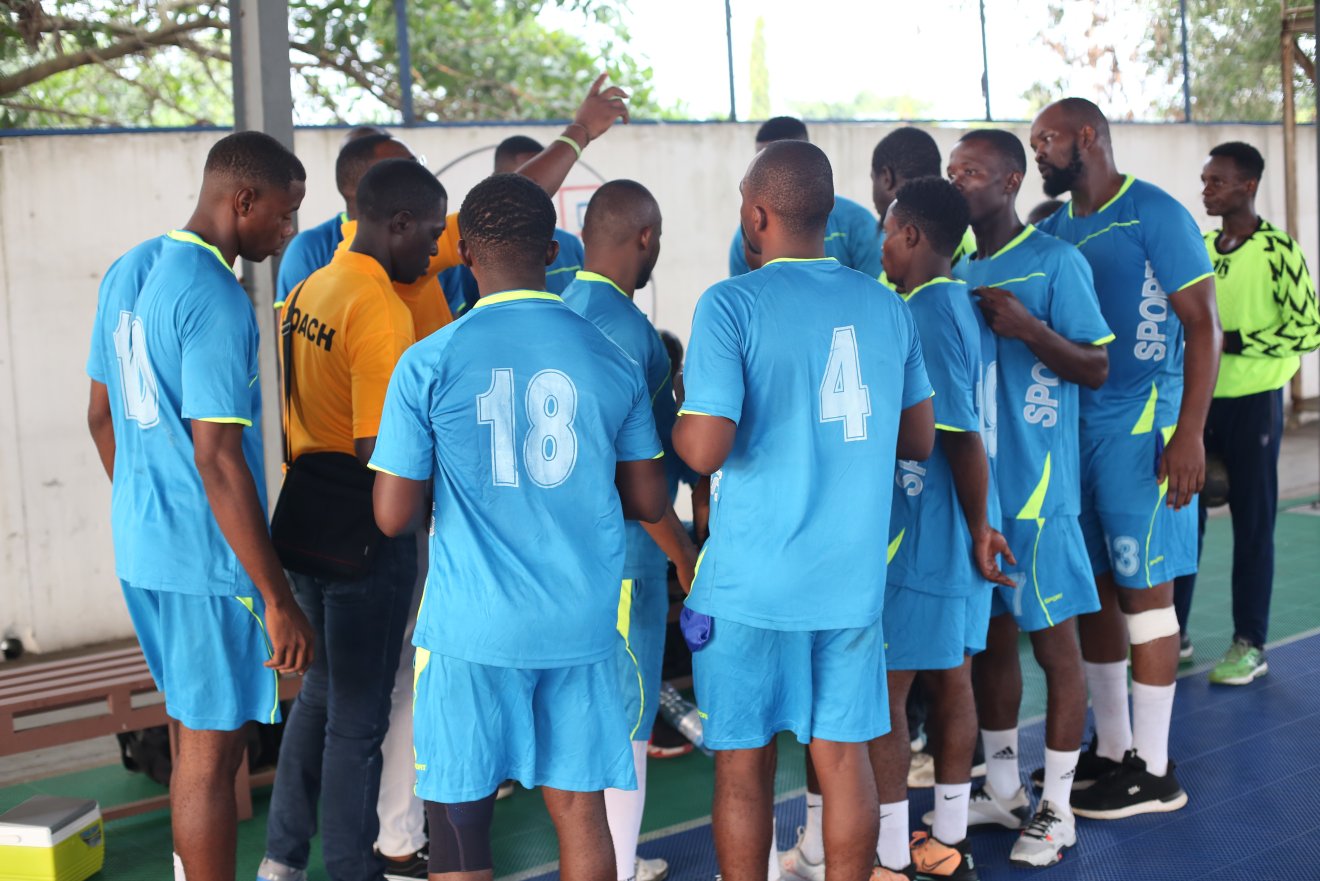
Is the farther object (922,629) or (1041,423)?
(1041,423)

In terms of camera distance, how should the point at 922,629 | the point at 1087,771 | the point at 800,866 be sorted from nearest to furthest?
the point at 922,629 < the point at 800,866 < the point at 1087,771

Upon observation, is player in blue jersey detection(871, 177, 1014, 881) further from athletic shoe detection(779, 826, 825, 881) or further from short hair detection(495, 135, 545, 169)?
short hair detection(495, 135, 545, 169)

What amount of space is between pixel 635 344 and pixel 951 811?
154 cm

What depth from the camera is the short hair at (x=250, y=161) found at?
279 centimetres

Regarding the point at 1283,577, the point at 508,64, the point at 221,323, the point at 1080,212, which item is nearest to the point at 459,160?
the point at 508,64

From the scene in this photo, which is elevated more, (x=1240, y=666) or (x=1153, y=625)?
(x=1153, y=625)


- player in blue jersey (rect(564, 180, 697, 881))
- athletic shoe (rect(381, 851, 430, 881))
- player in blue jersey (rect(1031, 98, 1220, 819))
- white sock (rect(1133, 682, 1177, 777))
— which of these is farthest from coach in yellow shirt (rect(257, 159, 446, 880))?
white sock (rect(1133, 682, 1177, 777))

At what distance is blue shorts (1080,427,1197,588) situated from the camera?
12.0 feet

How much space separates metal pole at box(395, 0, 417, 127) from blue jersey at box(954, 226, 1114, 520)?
4411 mm

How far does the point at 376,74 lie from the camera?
7.46 metres

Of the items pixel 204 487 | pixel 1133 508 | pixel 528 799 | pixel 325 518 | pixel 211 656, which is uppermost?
pixel 204 487

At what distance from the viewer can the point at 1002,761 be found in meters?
3.66

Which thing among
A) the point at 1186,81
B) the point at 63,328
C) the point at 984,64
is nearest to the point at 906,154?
the point at 63,328

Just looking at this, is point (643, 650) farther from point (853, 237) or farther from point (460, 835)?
point (853, 237)
